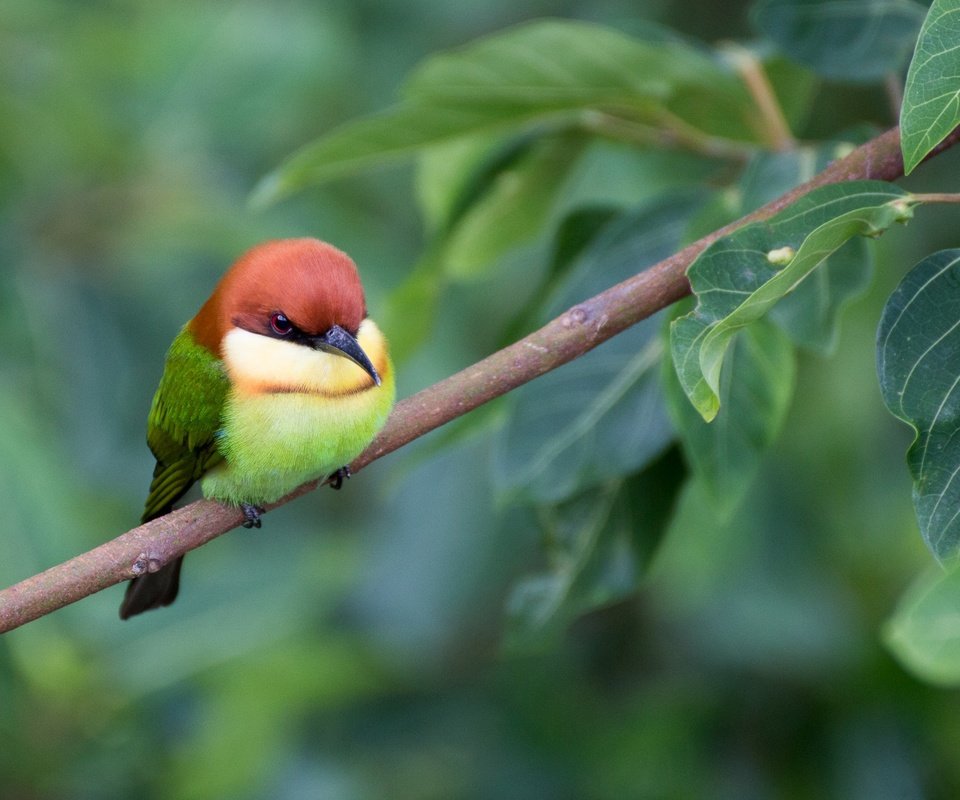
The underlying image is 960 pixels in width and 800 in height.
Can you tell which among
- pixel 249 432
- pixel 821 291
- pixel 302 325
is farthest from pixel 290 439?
pixel 821 291

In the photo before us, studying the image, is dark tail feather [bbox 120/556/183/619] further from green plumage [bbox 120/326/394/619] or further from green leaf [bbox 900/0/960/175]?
green leaf [bbox 900/0/960/175]

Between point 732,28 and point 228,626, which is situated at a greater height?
point 732,28

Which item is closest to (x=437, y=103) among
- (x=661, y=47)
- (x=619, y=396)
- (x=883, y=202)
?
(x=661, y=47)

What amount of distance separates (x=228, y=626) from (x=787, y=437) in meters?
1.81

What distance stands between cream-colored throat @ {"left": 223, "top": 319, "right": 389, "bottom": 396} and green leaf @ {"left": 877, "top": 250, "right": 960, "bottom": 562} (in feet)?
3.22

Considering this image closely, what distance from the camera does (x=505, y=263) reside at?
4633mm

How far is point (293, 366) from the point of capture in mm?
2322

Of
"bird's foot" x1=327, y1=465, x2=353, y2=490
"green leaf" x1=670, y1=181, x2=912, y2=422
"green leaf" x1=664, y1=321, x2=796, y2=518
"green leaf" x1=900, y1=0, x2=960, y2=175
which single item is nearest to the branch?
"green leaf" x1=670, y1=181, x2=912, y2=422

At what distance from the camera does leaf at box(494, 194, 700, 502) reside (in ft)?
7.16

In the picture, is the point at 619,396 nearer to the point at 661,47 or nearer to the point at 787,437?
the point at 661,47

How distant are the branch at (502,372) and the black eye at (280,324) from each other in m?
0.57

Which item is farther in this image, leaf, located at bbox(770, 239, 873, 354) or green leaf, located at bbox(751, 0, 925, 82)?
green leaf, located at bbox(751, 0, 925, 82)

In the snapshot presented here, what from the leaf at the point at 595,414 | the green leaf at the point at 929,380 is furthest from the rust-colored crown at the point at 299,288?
the green leaf at the point at 929,380

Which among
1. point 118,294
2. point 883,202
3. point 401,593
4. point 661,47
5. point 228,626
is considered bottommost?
point 401,593
